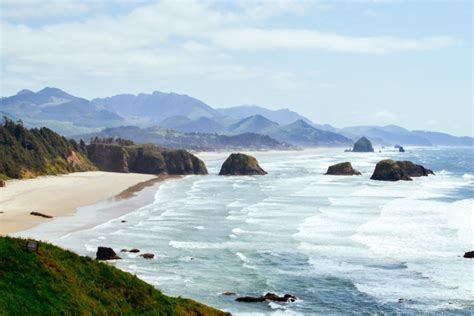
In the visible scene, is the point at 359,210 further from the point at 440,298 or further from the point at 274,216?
the point at 440,298

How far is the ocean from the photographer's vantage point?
118 feet

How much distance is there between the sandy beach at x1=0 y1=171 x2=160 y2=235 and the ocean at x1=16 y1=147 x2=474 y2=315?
8028mm

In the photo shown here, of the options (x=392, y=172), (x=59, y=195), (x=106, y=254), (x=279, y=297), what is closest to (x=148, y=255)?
(x=106, y=254)

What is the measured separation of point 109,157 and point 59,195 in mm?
56560

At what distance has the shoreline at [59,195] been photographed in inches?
2496

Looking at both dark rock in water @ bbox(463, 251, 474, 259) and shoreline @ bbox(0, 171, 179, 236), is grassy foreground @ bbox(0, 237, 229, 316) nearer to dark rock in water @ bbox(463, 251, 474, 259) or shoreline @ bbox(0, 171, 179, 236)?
dark rock in water @ bbox(463, 251, 474, 259)

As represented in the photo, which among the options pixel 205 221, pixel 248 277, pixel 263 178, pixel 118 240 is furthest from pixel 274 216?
pixel 263 178

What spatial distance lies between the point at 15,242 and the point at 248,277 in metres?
19.7

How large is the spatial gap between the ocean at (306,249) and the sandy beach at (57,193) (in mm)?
8028

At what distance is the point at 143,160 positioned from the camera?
143 meters

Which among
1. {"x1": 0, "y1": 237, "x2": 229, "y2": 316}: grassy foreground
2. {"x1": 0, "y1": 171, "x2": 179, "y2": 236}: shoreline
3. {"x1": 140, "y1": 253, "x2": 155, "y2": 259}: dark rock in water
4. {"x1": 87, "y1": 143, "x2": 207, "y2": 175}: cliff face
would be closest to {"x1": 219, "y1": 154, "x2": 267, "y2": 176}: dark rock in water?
{"x1": 87, "y1": 143, "x2": 207, "y2": 175}: cliff face

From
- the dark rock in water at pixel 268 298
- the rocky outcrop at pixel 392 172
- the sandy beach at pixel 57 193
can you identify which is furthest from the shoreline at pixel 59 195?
the rocky outcrop at pixel 392 172

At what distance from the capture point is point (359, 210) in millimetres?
75750

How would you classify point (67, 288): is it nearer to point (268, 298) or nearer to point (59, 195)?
point (268, 298)
